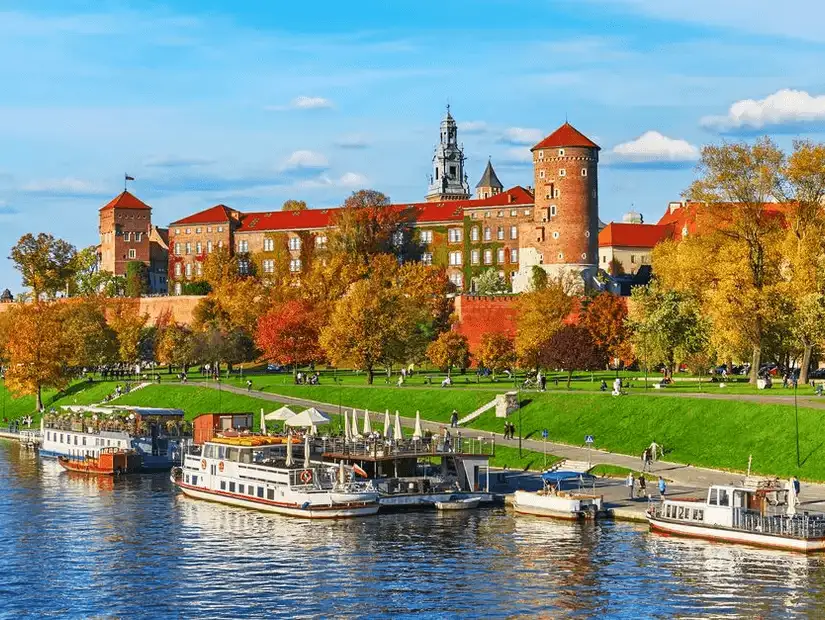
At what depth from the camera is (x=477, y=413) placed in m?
100

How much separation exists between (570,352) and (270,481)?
45.1m

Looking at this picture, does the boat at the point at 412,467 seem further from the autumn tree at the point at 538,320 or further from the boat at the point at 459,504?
the autumn tree at the point at 538,320

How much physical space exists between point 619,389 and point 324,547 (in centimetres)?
3728

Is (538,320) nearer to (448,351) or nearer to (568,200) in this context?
(448,351)

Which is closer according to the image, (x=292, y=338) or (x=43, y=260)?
(x=292, y=338)

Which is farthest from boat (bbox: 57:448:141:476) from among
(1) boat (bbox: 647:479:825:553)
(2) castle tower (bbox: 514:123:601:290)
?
(2) castle tower (bbox: 514:123:601:290)

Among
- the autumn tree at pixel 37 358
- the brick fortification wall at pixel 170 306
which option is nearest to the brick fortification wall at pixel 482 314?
the brick fortification wall at pixel 170 306

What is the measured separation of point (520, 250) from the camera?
174 m

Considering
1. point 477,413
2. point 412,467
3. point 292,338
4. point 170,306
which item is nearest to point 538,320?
point 292,338

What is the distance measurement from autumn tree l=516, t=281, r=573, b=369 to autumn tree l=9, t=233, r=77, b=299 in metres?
82.4

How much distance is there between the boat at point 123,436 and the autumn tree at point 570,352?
3150cm

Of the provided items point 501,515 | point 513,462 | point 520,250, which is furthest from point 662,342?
point 520,250

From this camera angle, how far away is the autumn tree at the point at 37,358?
13712 centimetres

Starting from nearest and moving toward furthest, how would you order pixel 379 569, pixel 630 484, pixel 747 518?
pixel 379 569
pixel 747 518
pixel 630 484
